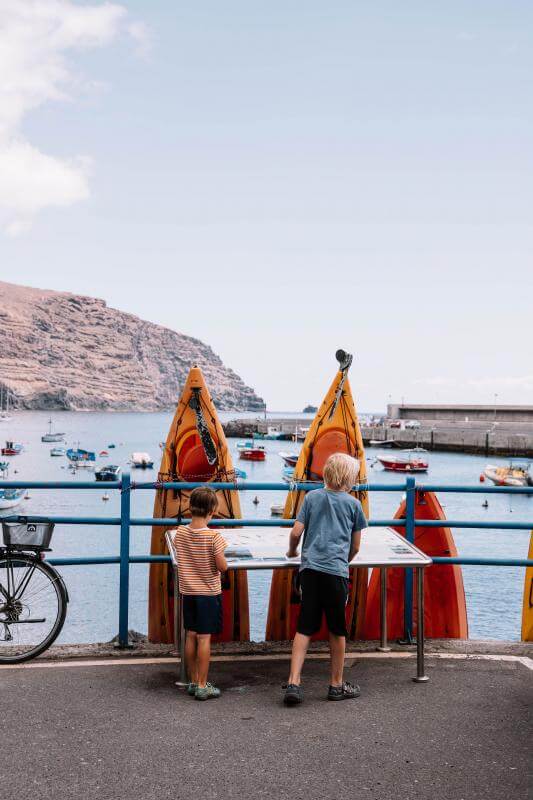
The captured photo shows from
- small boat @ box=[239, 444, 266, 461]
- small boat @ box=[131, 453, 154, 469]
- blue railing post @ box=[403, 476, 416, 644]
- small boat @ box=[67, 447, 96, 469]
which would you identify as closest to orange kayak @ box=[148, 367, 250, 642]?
blue railing post @ box=[403, 476, 416, 644]

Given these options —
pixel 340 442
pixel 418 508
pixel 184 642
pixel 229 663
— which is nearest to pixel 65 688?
pixel 184 642

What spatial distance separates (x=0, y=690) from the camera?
4.85 m

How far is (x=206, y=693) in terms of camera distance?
4734mm

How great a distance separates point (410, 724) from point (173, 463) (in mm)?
3397

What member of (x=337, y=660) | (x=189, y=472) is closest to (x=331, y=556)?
(x=337, y=660)

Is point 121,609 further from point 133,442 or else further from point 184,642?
point 133,442

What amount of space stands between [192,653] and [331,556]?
105cm

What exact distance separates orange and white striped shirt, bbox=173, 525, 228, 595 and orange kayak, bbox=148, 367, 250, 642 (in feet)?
6.69

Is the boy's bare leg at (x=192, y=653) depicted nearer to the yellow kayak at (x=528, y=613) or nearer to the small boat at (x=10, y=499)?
the yellow kayak at (x=528, y=613)

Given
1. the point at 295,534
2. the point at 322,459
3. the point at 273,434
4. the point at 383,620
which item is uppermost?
the point at 322,459

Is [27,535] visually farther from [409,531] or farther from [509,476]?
[509,476]

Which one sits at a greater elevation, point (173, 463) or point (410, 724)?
point (173, 463)

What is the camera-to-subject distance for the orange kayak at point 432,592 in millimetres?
7309

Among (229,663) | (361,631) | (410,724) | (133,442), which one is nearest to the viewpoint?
(410,724)
